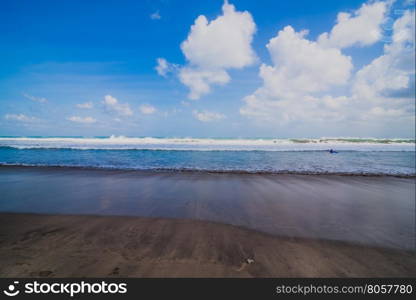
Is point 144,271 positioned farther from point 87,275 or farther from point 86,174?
point 86,174

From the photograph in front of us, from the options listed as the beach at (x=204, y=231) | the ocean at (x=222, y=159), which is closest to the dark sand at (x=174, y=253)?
the beach at (x=204, y=231)

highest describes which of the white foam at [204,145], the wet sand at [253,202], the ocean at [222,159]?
the white foam at [204,145]

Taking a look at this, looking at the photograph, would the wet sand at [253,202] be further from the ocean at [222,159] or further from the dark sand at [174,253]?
the ocean at [222,159]

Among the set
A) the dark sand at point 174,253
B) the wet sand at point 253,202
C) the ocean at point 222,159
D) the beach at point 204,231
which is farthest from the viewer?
the ocean at point 222,159

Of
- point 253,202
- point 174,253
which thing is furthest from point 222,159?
point 174,253

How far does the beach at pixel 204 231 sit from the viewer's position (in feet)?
8.48

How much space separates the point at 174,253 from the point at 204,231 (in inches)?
37.8

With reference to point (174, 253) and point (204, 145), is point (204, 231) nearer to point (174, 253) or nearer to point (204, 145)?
point (174, 253)

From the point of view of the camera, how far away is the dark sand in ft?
8.10

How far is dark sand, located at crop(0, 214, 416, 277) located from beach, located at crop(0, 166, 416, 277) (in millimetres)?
16

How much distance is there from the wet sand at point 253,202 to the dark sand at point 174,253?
1.75 ft

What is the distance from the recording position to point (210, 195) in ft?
20.9

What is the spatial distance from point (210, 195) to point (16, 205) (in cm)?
564

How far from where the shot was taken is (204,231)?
373 centimetres
